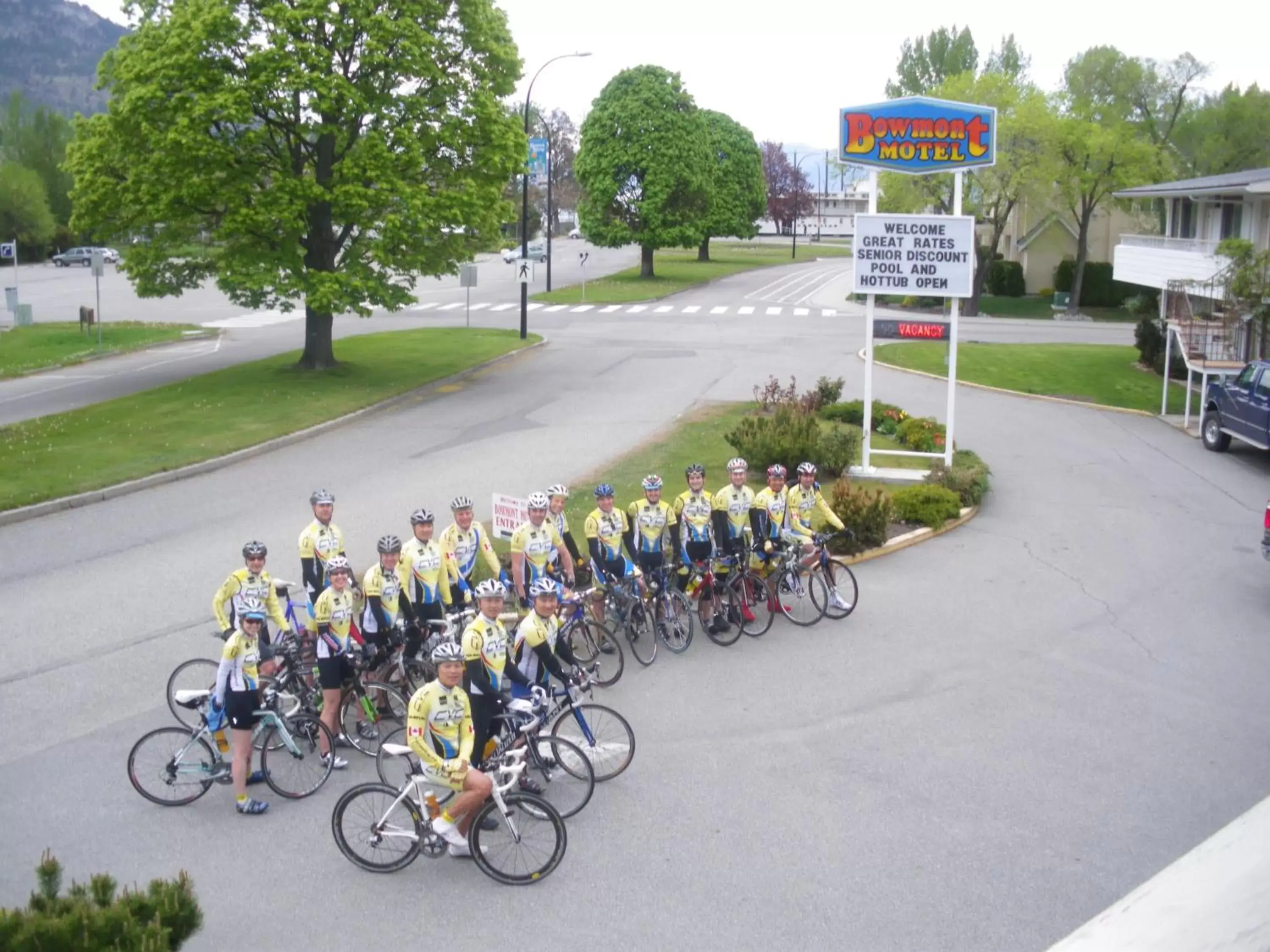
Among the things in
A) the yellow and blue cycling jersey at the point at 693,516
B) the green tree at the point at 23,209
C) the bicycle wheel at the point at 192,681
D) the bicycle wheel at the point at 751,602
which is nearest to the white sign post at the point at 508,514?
the yellow and blue cycling jersey at the point at 693,516

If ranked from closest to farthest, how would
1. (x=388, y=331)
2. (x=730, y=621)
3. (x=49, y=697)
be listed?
(x=49, y=697)
(x=730, y=621)
(x=388, y=331)

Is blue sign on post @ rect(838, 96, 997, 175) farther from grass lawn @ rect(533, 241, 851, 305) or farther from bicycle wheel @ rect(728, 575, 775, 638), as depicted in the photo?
grass lawn @ rect(533, 241, 851, 305)

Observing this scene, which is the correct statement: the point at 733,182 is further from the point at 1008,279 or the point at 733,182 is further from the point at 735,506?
the point at 735,506

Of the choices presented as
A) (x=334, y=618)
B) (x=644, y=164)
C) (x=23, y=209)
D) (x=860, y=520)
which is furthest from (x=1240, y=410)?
(x=23, y=209)

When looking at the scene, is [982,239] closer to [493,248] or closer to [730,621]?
[493,248]

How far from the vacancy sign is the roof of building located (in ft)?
55.6

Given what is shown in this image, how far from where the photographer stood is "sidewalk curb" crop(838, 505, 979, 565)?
18.1 meters

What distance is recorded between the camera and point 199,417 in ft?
91.1

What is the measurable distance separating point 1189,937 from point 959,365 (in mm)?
35387

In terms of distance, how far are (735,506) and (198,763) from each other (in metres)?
7.03

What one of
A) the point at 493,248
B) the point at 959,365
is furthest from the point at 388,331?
the point at 959,365

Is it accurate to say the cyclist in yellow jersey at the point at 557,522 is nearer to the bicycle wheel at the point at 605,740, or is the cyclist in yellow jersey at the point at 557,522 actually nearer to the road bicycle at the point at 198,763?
the bicycle wheel at the point at 605,740

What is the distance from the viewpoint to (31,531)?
19.2 metres

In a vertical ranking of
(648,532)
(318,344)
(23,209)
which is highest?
(23,209)
